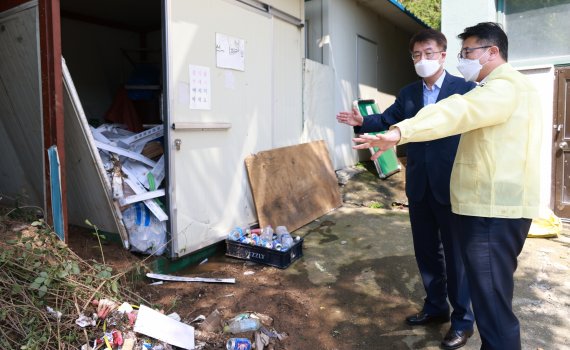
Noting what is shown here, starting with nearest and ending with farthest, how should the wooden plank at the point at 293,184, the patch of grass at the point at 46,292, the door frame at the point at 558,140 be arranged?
the patch of grass at the point at 46,292
the wooden plank at the point at 293,184
the door frame at the point at 558,140

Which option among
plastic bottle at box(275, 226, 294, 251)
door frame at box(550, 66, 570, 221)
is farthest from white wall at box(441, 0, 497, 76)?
plastic bottle at box(275, 226, 294, 251)

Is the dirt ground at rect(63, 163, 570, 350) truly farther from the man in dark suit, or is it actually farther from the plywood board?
the plywood board

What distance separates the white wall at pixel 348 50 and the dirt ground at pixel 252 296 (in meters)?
3.69

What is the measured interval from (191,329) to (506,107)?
2213 millimetres

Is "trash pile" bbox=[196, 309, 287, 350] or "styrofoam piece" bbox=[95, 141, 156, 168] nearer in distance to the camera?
"trash pile" bbox=[196, 309, 287, 350]

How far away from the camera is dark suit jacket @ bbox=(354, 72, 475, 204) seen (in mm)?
2512

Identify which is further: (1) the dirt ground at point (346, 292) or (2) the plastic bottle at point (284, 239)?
(2) the plastic bottle at point (284, 239)

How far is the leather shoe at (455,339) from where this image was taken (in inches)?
100

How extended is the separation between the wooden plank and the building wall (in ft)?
7.70

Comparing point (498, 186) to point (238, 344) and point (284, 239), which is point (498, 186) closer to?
point (238, 344)

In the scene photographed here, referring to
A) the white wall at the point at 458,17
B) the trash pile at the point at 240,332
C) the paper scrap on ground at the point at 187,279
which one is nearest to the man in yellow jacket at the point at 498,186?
the trash pile at the point at 240,332

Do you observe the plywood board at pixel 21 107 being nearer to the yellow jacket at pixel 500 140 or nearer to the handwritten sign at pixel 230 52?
the handwritten sign at pixel 230 52

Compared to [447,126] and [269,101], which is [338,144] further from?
[447,126]

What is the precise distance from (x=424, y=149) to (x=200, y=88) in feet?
7.28
